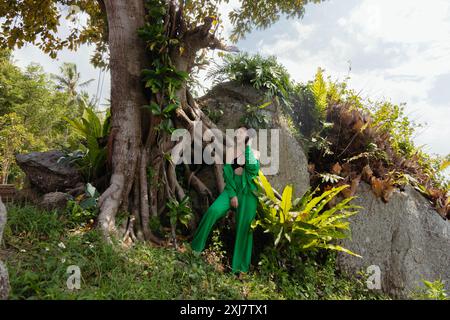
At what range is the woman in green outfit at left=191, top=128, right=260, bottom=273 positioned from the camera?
4578 mm

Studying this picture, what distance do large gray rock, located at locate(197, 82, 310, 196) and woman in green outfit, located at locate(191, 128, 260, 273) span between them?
1.14 m

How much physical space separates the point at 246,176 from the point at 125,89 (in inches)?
90.6

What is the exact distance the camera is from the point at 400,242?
18.8ft

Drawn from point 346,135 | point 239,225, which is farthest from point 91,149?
point 346,135

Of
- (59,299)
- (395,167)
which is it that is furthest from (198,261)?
(395,167)

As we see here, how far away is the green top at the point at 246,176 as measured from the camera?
467 centimetres

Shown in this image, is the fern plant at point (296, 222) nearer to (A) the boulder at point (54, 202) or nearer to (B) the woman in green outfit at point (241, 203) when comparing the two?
(B) the woman in green outfit at point (241, 203)

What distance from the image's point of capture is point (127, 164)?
494cm

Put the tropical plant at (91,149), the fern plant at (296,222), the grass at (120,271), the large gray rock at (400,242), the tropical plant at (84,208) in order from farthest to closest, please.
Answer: the large gray rock at (400,242)
the tropical plant at (91,149)
the fern plant at (296,222)
the tropical plant at (84,208)
the grass at (120,271)

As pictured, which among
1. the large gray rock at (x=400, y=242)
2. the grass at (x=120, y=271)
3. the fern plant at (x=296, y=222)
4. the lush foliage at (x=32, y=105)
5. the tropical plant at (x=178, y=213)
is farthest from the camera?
the lush foliage at (x=32, y=105)

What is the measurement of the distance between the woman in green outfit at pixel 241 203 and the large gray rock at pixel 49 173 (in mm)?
2350

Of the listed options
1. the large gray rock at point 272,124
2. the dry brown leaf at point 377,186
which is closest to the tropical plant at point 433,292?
the dry brown leaf at point 377,186

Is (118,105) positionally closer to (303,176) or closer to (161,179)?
(161,179)

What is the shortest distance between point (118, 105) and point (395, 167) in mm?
5363
